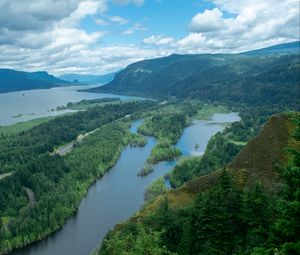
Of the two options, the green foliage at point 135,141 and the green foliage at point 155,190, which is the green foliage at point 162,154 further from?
the green foliage at point 155,190

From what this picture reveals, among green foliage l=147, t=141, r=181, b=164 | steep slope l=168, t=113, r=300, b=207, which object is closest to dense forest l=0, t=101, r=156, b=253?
green foliage l=147, t=141, r=181, b=164

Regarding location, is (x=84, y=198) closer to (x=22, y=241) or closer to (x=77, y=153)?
(x=22, y=241)

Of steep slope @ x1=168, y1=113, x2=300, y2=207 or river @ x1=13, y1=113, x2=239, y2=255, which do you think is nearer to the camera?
steep slope @ x1=168, y1=113, x2=300, y2=207

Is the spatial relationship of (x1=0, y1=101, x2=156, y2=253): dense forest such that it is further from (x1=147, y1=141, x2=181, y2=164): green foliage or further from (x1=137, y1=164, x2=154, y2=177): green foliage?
(x1=147, y1=141, x2=181, y2=164): green foliage

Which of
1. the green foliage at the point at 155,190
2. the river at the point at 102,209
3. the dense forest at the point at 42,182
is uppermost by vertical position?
the dense forest at the point at 42,182

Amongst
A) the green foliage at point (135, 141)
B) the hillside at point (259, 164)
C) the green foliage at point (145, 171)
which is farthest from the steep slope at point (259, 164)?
the green foliage at point (135, 141)

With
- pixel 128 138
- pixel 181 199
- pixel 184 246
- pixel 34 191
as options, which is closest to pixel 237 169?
pixel 181 199
